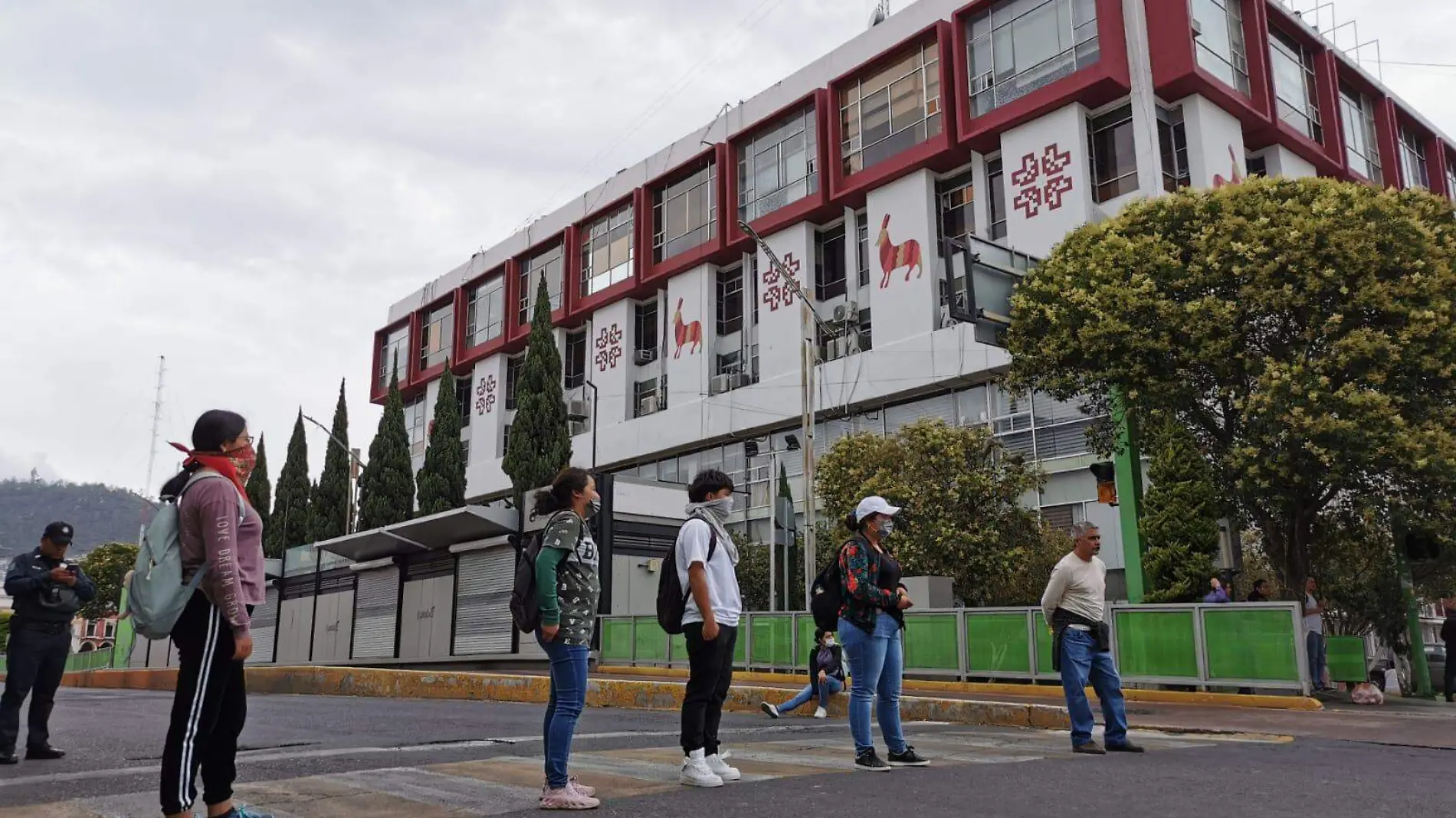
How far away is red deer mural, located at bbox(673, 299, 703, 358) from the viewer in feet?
134

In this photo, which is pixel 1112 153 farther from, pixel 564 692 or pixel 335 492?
pixel 335 492

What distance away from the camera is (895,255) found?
34062mm

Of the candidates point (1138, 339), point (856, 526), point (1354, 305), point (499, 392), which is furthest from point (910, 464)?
point (499, 392)


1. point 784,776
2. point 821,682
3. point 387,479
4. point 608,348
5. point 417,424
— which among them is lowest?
point 784,776

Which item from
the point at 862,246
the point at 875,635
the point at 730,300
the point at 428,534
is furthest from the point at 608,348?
the point at 875,635

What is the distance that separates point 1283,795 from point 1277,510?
12.7 metres

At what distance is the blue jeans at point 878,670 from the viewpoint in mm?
5930

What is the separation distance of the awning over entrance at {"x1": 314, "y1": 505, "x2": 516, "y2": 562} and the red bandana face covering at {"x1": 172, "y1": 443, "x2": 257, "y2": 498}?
23.7 metres

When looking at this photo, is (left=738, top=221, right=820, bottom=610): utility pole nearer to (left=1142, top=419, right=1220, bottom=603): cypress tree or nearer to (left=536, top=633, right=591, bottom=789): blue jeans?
(left=1142, top=419, right=1220, bottom=603): cypress tree

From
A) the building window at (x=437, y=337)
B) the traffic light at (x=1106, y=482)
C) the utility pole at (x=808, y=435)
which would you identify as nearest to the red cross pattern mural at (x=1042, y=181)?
the utility pole at (x=808, y=435)

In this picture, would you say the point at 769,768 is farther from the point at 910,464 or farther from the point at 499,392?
the point at 499,392

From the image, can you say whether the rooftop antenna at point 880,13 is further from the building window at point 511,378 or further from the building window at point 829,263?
the building window at point 511,378

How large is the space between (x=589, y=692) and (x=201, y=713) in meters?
10.6

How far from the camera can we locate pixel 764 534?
3694 cm
